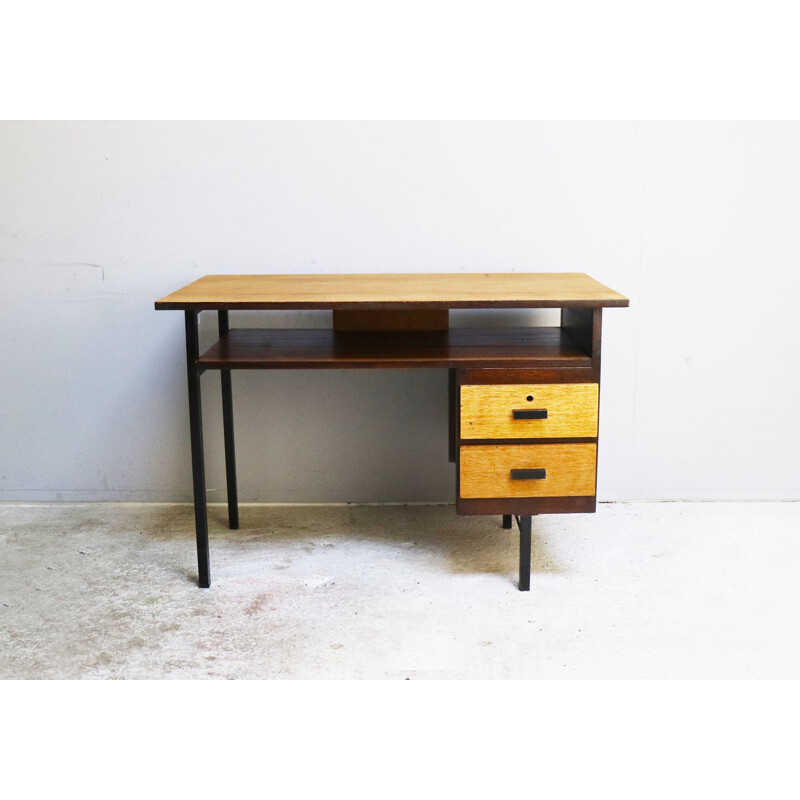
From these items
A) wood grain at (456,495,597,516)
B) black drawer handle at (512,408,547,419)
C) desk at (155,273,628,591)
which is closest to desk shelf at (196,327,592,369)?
desk at (155,273,628,591)

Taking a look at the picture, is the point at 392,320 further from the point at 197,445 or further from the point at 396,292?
the point at 197,445

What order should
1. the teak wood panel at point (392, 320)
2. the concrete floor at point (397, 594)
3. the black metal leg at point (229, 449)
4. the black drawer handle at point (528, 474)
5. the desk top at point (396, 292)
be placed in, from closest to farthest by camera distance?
the concrete floor at point (397, 594) < the desk top at point (396, 292) < the black drawer handle at point (528, 474) < the teak wood panel at point (392, 320) < the black metal leg at point (229, 449)

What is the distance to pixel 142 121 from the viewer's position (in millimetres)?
3312

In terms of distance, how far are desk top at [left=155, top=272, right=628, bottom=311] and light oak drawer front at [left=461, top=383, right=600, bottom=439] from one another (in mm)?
243

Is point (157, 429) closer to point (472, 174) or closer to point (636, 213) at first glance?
point (472, 174)

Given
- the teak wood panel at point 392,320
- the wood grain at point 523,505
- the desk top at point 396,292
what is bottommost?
the wood grain at point 523,505

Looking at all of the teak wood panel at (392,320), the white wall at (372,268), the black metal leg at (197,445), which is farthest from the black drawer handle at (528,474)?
the black metal leg at (197,445)

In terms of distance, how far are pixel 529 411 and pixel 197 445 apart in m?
0.99

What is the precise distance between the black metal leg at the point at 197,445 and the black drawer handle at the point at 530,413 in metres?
0.93

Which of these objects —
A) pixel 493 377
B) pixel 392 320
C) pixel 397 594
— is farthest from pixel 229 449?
pixel 493 377

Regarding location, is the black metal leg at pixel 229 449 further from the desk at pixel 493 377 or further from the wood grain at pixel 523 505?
the wood grain at pixel 523 505

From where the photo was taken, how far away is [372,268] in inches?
133

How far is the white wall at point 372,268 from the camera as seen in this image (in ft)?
10.9

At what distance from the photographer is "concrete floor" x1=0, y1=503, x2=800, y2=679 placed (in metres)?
2.51
